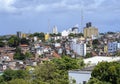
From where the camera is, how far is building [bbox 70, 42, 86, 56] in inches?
3445

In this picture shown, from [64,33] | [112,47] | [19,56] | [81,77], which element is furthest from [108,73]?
[64,33]

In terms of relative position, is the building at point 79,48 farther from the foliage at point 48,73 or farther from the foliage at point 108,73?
the foliage at point 108,73

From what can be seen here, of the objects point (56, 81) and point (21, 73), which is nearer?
point (56, 81)

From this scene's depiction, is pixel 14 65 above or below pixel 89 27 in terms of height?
below

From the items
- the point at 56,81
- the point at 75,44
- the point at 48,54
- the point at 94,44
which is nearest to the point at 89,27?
the point at 94,44

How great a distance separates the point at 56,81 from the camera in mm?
28453

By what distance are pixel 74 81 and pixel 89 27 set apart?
109621 mm

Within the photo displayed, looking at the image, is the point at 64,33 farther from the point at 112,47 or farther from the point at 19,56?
the point at 19,56

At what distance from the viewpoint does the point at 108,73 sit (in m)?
24.9

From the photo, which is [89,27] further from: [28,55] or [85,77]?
[85,77]

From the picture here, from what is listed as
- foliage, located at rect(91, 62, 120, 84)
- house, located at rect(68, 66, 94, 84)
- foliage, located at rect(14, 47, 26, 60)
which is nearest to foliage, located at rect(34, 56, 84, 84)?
house, located at rect(68, 66, 94, 84)

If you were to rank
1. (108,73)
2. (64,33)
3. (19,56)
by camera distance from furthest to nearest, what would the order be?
(64,33) < (19,56) < (108,73)

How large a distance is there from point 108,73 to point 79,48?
64.1 metres

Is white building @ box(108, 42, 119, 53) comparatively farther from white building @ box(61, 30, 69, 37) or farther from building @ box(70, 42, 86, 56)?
white building @ box(61, 30, 69, 37)
